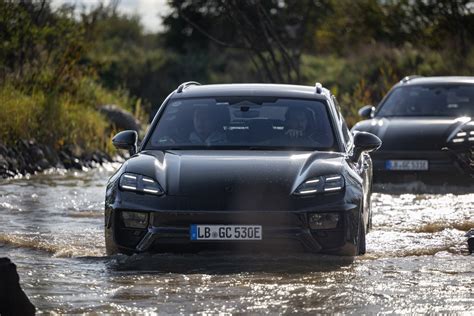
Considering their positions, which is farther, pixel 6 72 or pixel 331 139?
pixel 6 72

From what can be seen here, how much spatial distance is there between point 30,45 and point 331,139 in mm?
15594

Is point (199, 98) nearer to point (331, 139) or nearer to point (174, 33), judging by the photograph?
point (331, 139)

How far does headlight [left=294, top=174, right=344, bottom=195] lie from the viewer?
413 inches

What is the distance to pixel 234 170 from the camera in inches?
422

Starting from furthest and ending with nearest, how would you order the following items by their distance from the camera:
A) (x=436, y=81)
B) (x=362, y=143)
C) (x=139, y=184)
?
(x=436, y=81), (x=362, y=143), (x=139, y=184)

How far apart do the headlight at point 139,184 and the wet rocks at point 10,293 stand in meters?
2.77

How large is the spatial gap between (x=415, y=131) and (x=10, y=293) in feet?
37.6

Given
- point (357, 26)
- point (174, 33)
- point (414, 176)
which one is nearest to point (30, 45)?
point (414, 176)

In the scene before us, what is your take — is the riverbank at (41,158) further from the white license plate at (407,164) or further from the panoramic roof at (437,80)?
the white license plate at (407,164)

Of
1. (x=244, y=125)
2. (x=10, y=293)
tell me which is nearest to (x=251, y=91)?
(x=244, y=125)

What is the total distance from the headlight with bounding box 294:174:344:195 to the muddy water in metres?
0.52

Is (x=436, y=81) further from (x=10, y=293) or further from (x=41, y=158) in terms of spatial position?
(x=10, y=293)

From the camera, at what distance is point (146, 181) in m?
10.7

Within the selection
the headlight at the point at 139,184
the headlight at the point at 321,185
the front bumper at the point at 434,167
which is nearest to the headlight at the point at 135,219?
the headlight at the point at 139,184
